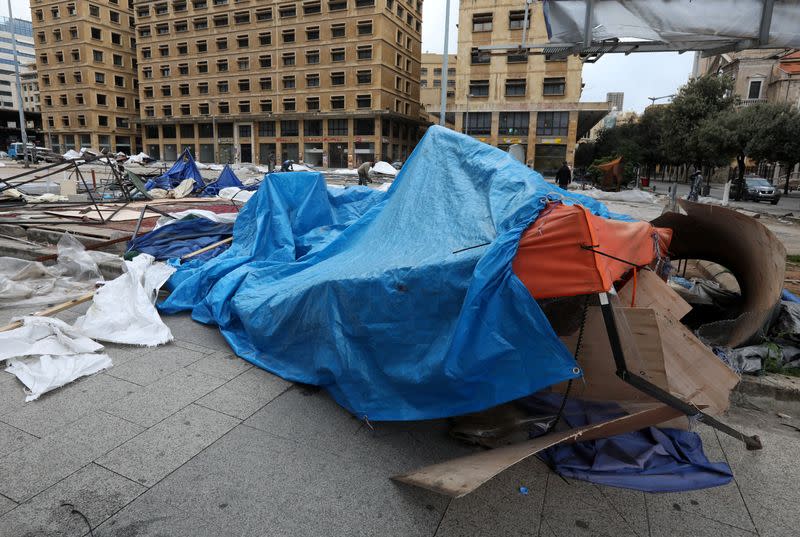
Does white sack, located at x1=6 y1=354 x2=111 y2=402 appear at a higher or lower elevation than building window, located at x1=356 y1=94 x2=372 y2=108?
lower

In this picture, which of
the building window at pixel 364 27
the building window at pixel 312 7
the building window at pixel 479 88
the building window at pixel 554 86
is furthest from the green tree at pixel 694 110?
the building window at pixel 312 7

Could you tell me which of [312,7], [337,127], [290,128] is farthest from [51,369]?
[312,7]

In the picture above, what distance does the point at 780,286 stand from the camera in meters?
4.02

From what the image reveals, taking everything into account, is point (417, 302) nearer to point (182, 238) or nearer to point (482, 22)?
A: point (182, 238)

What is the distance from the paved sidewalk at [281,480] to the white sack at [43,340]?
37 cm

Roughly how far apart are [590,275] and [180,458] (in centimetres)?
260

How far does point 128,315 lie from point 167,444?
2243mm

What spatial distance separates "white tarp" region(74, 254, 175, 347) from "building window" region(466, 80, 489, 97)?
4554cm

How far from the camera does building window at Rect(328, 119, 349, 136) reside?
2080 inches

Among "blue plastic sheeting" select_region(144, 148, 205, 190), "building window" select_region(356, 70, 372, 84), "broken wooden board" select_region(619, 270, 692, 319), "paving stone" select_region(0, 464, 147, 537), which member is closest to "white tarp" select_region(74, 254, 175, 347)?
"paving stone" select_region(0, 464, 147, 537)

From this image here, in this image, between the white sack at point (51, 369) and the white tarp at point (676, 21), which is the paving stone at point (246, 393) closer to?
the white sack at point (51, 369)

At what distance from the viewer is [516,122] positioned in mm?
46031

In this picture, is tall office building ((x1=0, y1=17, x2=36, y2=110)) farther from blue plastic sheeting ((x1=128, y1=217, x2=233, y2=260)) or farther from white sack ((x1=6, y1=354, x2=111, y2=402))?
white sack ((x1=6, y1=354, x2=111, y2=402))

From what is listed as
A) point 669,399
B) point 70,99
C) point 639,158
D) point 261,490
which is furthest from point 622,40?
point 70,99
